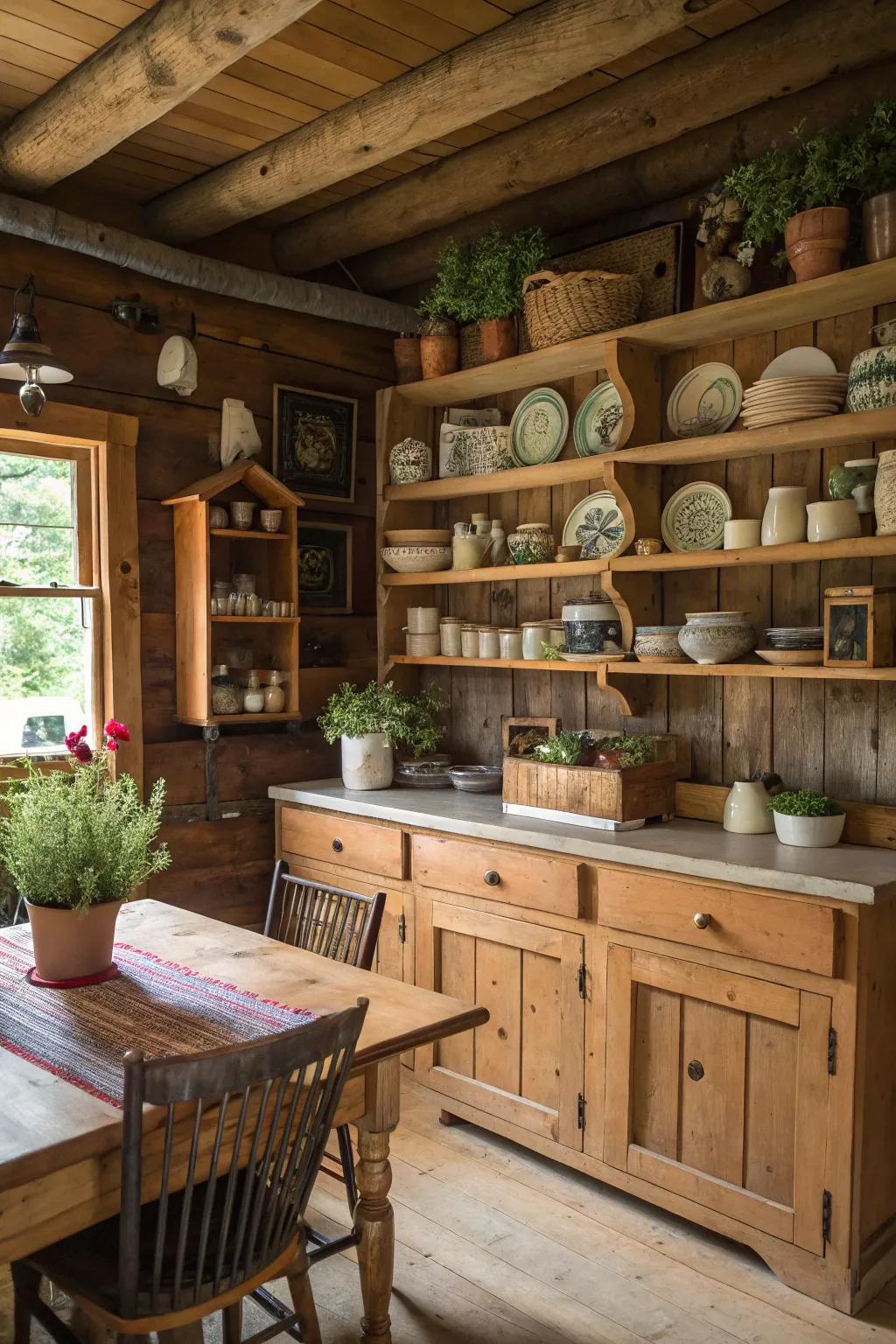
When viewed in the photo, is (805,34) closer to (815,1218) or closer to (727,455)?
(727,455)

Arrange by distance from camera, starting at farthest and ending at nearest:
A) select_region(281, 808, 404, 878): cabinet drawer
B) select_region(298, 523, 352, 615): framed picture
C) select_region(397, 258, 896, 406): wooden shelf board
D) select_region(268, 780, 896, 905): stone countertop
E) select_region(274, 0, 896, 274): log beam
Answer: select_region(298, 523, 352, 615): framed picture, select_region(281, 808, 404, 878): cabinet drawer, select_region(397, 258, 896, 406): wooden shelf board, select_region(274, 0, 896, 274): log beam, select_region(268, 780, 896, 905): stone countertop

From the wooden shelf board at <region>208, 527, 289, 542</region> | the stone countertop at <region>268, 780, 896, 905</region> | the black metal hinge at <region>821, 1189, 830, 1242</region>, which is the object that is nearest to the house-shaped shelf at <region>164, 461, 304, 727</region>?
the wooden shelf board at <region>208, 527, 289, 542</region>

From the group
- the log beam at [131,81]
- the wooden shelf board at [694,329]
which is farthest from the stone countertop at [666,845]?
the log beam at [131,81]

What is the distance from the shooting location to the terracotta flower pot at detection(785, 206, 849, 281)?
2549mm

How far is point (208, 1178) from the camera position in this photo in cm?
155

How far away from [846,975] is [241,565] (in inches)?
90.0

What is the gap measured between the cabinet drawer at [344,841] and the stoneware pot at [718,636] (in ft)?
3.43

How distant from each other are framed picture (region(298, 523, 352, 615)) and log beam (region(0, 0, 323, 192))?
4.45ft

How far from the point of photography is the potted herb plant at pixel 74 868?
78.2 inches

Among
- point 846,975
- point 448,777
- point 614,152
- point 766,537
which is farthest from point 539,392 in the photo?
point 846,975

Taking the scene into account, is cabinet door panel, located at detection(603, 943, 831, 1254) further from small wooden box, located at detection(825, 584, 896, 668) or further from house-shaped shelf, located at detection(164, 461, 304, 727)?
house-shaped shelf, located at detection(164, 461, 304, 727)

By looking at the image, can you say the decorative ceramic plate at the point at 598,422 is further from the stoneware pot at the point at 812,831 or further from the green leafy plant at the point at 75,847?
the green leafy plant at the point at 75,847

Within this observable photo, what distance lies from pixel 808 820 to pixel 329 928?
118 cm

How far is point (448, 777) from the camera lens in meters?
3.54
